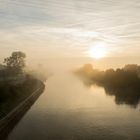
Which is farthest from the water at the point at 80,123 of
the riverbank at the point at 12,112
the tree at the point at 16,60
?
→ the tree at the point at 16,60

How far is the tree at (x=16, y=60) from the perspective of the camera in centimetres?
13807

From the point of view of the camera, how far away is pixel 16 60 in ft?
465

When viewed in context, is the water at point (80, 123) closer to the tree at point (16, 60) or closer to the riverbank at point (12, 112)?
the riverbank at point (12, 112)

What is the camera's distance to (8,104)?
54.4 meters

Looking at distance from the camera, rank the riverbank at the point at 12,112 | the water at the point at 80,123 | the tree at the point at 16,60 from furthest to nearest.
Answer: the tree at the point at 16,60, the riverbank at the point at 12,112, the water at the point at 80,123

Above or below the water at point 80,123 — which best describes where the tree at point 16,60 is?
above

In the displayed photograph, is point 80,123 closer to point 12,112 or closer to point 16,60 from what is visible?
point 12,112

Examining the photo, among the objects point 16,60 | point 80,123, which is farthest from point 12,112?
point 16,60

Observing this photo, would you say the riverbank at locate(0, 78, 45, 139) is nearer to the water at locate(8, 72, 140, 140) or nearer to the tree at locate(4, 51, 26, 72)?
the water at locate(8, 72, 140, 140)

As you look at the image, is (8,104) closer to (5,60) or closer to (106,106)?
(106,106)

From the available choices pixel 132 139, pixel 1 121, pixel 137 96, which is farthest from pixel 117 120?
pixel 137 96

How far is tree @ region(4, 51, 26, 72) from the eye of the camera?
138075 mm

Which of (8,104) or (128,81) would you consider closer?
(8,104)

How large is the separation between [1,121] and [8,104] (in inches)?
477
